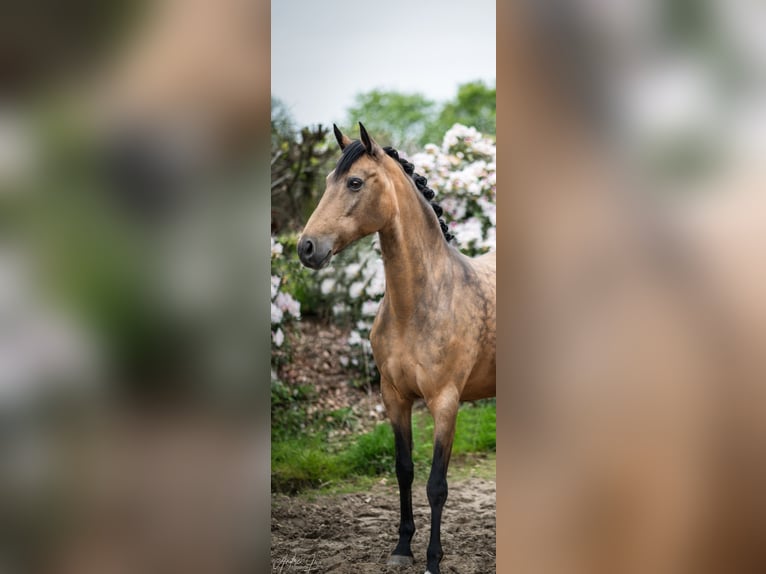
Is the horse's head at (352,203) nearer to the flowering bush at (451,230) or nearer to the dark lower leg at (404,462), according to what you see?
the dark lower leg at (404,462)

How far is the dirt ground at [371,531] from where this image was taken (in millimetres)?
3217

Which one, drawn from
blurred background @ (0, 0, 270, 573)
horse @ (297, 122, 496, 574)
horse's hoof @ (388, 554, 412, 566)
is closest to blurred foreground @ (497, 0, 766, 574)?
blurred background @ (0, 0, 270, 573)

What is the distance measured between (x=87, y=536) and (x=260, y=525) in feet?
0.79

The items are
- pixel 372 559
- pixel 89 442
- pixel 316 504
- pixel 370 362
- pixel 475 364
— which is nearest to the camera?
pixel 89 442

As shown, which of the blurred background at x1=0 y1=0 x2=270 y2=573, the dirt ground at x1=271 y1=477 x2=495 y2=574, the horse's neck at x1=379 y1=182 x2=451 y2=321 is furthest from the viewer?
the dirt ground at x1=271 y1=477 x2=495 y2=574

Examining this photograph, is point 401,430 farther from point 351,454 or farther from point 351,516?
point 351,454

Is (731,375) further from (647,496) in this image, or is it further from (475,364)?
(475,364)

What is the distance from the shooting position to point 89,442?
1.10 m

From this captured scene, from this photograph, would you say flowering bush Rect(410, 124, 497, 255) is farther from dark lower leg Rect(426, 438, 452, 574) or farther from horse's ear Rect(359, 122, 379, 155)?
dark lower leg Rect(426, 438, 452, 574)

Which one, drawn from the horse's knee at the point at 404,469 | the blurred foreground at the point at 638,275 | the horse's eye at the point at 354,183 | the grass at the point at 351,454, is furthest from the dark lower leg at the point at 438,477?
the blurred foreground at the point at 638,275

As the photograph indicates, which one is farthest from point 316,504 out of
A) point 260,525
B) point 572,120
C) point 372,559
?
point 572,120

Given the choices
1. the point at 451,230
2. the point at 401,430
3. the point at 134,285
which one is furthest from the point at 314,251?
the point at 451,230

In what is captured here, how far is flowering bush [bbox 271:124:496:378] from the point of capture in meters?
4.39

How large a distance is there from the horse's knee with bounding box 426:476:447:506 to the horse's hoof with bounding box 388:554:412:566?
421mm
